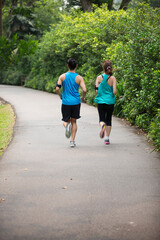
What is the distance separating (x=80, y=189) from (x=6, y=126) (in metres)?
6.40

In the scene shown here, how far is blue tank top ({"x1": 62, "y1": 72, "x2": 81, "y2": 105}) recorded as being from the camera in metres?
7.92

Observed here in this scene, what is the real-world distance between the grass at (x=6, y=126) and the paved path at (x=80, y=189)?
0.68 feet

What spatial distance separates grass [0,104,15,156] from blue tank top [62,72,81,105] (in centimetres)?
171

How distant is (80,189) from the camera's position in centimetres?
516

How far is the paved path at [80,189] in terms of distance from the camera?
3826 millimetres

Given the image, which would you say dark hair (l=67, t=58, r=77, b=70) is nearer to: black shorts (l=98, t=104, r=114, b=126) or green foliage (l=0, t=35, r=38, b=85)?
black shorts (l=98, t=104, r=114, b=126)

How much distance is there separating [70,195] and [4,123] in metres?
7.31

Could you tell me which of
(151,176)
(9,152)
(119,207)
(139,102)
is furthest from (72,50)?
(119,207)

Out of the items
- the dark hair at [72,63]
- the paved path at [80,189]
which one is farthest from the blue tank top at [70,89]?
the paved path at [80,189]

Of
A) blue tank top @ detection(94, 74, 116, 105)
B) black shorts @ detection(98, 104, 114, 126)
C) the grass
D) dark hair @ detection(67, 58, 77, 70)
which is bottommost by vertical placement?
the grass

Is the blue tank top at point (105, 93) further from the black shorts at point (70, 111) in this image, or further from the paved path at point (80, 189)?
the paved path at point (80, 189)

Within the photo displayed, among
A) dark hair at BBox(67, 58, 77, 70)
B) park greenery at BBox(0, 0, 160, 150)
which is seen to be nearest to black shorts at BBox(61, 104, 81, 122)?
dark hair at BBox(67, 58, 77, 70)

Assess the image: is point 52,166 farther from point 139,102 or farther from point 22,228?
point 139,102

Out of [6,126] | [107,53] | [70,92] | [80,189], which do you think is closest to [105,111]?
[70,92]
